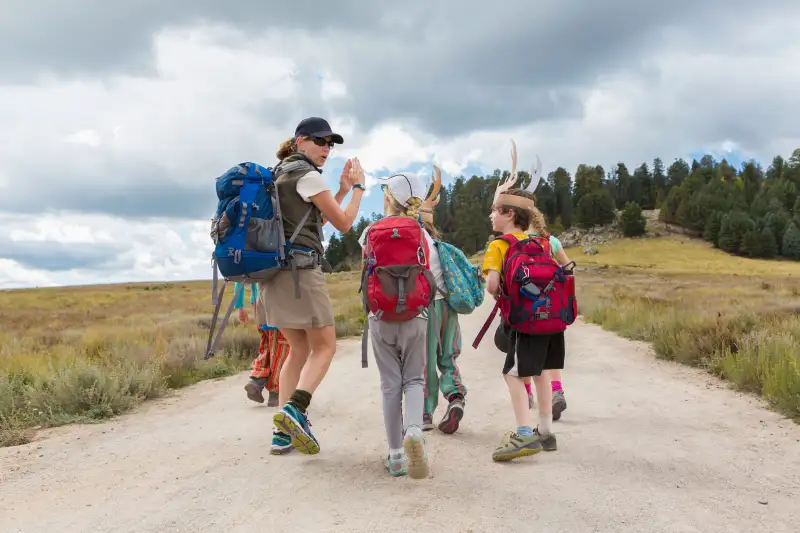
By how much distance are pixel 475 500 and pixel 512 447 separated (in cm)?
84

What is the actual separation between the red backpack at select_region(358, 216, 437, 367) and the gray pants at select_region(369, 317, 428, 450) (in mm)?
102

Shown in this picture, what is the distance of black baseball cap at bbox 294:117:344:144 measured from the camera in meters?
4.52

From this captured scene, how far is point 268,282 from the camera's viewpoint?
4.42 metres

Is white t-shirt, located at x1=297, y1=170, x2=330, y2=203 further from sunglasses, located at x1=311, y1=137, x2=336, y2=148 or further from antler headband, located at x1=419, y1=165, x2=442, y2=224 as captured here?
antler headband, located at x1=419, y1=165, x2=442, y2=224

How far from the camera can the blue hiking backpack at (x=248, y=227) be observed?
162 inches

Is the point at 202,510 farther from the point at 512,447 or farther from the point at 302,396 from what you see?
the point at 512,447

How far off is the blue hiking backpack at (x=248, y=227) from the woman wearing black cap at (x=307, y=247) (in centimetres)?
12

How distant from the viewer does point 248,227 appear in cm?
413

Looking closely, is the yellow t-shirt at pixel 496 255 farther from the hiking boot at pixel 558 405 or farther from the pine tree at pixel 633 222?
the pine tree at pixel 633 222

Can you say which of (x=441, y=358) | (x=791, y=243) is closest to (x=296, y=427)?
(x=441, y=358)

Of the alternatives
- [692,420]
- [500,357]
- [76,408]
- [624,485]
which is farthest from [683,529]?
[500,357]

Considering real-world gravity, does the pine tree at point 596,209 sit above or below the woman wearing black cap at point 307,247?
above

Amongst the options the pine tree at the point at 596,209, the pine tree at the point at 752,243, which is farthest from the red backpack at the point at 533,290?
the pine tree at the point at 596,209

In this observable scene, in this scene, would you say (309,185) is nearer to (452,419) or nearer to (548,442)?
(452,419)
